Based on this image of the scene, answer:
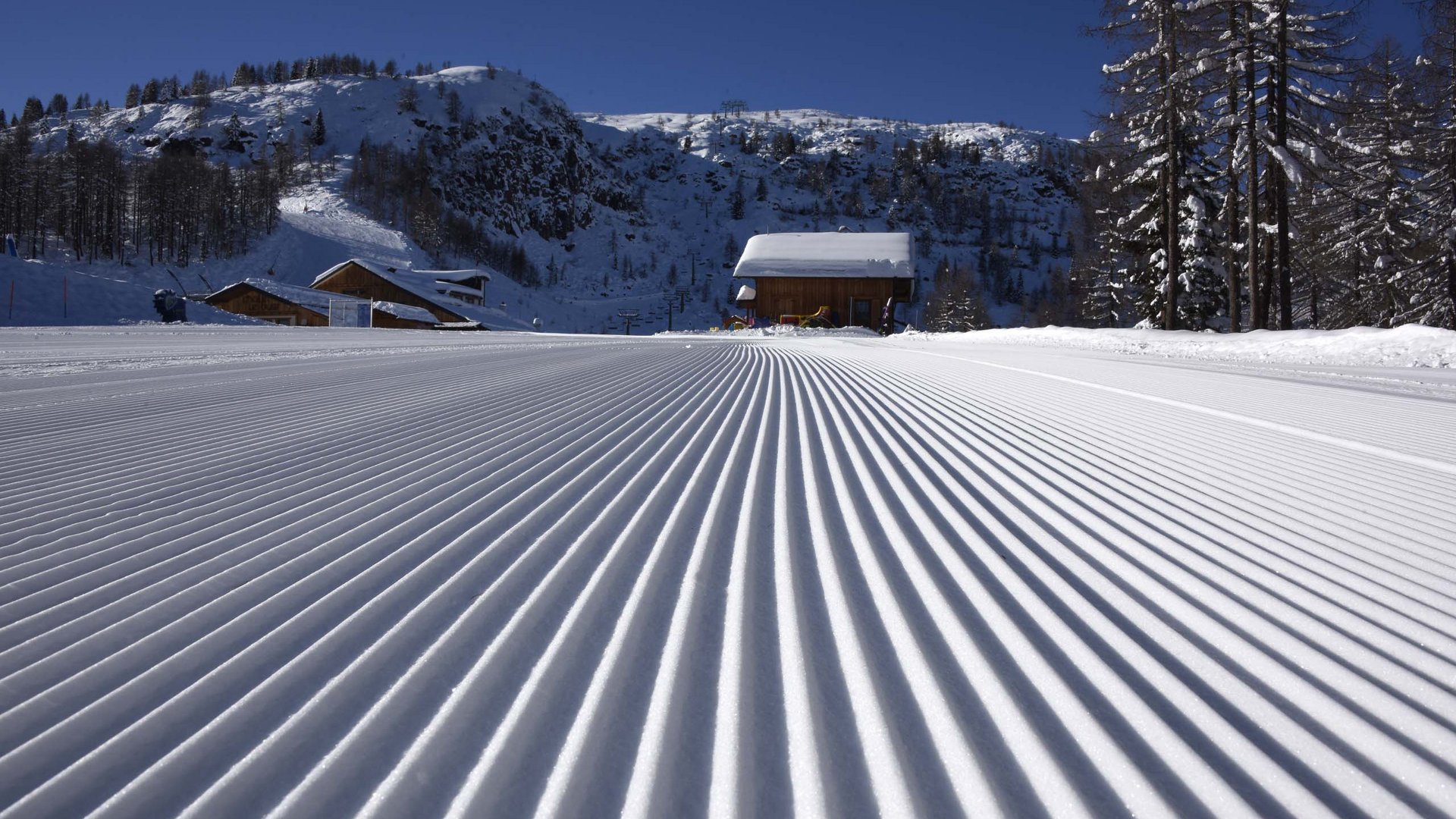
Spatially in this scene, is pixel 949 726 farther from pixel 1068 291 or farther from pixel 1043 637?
pixel 1068 291

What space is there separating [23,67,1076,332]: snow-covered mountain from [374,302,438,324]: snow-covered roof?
5.78 m

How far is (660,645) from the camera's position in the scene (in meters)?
1.38

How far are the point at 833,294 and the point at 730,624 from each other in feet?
111

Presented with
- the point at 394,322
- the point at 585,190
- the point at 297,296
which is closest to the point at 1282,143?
the point at 394,322

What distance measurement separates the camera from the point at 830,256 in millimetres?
34344

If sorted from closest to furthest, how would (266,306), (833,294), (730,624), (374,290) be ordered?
(730,624) < (833,294) < (266,306) < (374,290)

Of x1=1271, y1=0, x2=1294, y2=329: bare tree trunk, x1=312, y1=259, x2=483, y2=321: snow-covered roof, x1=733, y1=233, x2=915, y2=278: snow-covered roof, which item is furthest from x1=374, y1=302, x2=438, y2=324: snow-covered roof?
x1=1271, y1=0, x2=1294, y2=329: bare tree trunk

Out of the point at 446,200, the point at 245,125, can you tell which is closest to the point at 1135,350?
the point at 446,200

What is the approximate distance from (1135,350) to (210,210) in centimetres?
6850

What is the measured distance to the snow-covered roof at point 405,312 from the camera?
3569 centimetres

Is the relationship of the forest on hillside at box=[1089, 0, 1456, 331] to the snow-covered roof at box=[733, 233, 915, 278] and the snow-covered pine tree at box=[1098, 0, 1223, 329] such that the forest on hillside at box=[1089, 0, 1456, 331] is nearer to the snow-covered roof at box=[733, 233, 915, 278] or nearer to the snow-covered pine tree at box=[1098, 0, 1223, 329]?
the snow-covered pine tree at box=[1098, 0, 1223, 329]

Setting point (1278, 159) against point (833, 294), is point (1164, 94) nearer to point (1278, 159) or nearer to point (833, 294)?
point (1278, 159)

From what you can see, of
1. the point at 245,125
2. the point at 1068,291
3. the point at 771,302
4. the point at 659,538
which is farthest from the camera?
the point at 245,125

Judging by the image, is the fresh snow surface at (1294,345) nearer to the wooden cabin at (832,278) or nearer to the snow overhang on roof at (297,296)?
the wooden cabin at (832,278)
